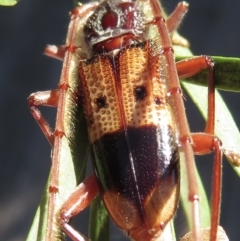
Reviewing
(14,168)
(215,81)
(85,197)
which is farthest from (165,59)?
(14,168)

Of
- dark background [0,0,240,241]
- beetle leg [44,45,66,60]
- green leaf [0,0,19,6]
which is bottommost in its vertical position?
dark background [0,0,240,241]

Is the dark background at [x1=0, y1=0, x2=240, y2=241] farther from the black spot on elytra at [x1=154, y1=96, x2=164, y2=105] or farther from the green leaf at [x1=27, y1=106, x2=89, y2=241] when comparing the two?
the green leaf at [x1=27, y1=106, x2=89, y2=241]

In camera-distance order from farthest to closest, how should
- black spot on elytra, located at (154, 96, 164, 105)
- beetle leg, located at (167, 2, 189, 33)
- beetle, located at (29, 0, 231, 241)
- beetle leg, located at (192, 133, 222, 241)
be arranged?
beetle leg, located at (167, 2, 189, 33) → black spot on elytra, located at (154, 96, 164, 105) → beetle, located at (29, 0, 231, 241) → beetle leg, located at (192, 133, 222, 241)

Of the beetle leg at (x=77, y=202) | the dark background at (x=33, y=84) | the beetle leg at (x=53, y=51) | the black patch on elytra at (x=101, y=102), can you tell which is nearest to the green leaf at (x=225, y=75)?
the black patch on elytra at (x=101, y=102)

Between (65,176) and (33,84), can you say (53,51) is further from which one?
(33,84)

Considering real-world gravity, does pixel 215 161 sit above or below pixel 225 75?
below

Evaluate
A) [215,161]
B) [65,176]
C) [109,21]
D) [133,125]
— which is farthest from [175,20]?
[65,176]

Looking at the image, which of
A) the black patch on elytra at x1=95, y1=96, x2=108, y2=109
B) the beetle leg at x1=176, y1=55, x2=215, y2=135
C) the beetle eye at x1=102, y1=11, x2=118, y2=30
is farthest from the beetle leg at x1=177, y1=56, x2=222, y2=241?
the beetle eye at x1=102, y1=11, x2=118, y2=30

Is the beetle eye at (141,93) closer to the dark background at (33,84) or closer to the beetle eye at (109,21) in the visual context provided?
the beetle eye at (109,21)
